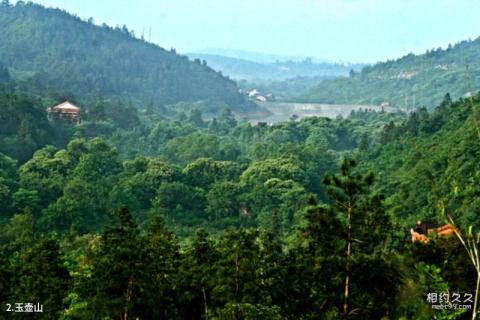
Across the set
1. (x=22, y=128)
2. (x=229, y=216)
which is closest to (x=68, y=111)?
(x=22, y=128)

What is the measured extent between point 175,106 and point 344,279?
87.8m

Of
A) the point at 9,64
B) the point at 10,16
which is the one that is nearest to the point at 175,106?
the point at 9,64

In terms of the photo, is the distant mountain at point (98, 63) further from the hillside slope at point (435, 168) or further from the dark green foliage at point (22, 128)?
the hillside slope at point (435, 168)

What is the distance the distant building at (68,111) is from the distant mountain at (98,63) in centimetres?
2244

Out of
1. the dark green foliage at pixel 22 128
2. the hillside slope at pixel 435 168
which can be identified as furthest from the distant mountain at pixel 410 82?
the dark green foliage at pixel 22 128

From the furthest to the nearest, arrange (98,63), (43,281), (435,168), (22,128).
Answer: (98,63)
(22,128)
(435,168)
(43,281)

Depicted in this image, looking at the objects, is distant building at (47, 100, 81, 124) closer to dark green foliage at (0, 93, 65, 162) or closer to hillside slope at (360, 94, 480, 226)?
dark green foliage at (0, 93, 65, 162)

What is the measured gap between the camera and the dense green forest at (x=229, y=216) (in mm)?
11469

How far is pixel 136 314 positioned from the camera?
11609 millimetres

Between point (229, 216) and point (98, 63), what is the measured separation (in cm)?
7045

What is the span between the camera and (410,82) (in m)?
114

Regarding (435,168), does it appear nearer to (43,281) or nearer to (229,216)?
(229,216)

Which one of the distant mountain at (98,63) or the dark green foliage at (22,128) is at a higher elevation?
the distant mountain at (98,63)

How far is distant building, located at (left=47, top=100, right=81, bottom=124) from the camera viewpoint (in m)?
53.5
